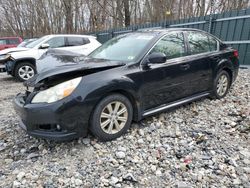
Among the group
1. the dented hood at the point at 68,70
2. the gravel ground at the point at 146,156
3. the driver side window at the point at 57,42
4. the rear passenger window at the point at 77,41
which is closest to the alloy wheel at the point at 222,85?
the gravel ground at the point at 146,156

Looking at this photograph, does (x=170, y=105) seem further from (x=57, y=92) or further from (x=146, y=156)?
(x=57, y=92)

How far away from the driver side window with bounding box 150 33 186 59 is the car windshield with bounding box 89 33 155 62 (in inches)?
7.7

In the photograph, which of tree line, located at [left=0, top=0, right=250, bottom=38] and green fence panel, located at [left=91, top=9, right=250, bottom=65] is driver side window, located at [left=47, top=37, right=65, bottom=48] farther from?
tree line, located at [left=0, top=0, right=250, bottom=38]

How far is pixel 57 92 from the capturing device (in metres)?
2.86

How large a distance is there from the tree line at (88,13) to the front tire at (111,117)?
14792 millimetres

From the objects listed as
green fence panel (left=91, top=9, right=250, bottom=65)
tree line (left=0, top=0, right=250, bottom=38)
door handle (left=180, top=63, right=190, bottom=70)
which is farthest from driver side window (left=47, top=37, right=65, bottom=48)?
tree line (left=0, top=0, right=250, bottom=38)

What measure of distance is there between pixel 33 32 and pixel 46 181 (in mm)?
29276

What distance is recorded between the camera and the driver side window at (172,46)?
380cm

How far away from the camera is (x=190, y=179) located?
258cm

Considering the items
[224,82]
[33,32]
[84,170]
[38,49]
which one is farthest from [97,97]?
[33,32]

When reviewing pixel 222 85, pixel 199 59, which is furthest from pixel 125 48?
pixel 222 85

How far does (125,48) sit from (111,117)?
1312mm

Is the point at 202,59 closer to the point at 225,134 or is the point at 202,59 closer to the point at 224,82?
the point at 224,82

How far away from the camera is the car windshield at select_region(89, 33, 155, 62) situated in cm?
365
